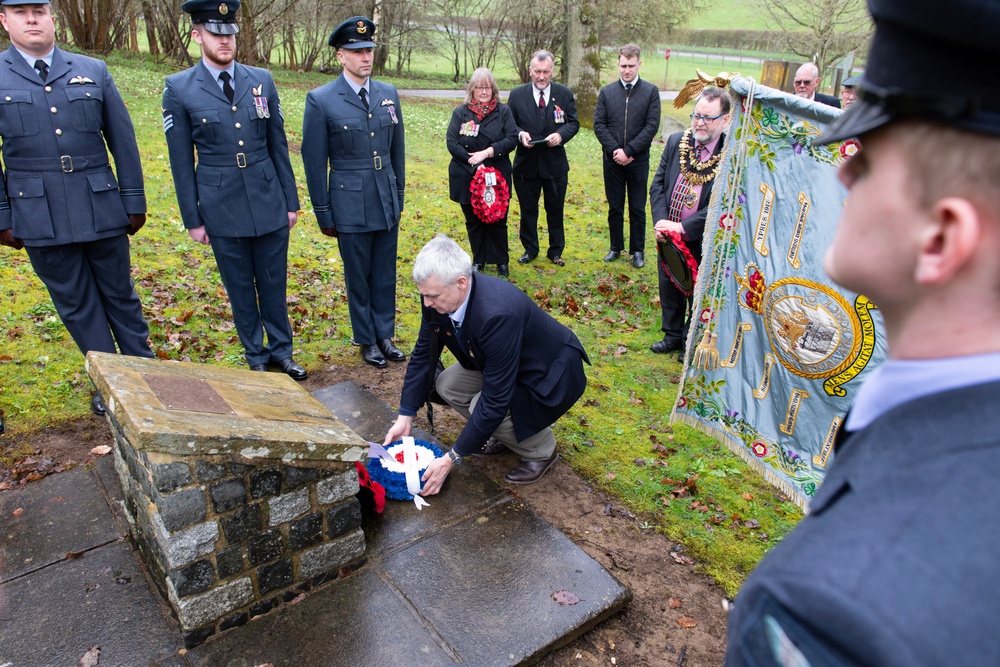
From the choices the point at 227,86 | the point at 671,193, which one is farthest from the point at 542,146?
the point at 227,86

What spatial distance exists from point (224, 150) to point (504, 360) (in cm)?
266

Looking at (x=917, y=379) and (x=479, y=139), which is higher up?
(x=917, y=379)

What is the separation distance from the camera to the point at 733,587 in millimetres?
3324

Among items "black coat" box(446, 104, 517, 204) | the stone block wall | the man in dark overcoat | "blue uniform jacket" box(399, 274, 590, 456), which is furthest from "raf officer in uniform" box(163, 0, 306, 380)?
the man in dark overcoat

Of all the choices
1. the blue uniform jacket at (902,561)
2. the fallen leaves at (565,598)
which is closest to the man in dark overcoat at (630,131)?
the fallen leaves at (565,598)

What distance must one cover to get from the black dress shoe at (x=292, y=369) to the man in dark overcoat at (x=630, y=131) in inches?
175

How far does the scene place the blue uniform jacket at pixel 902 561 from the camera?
2.15 ft

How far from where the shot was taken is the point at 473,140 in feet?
24.2

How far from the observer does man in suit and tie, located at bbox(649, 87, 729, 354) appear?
5.29 meters

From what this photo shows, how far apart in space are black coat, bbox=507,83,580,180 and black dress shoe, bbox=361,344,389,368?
11.2ft

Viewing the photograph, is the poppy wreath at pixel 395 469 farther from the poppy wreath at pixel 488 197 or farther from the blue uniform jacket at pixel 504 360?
the poppy wreath at pixel 488 197

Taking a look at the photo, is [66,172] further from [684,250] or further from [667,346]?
[667,346]

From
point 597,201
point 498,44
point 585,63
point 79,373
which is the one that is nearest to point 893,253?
point 79,373

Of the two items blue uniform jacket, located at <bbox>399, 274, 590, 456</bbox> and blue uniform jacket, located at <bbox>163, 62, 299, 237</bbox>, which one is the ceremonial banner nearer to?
blue uniform jacket, located at <bbox>399, 274, 590, 456</bbox>
